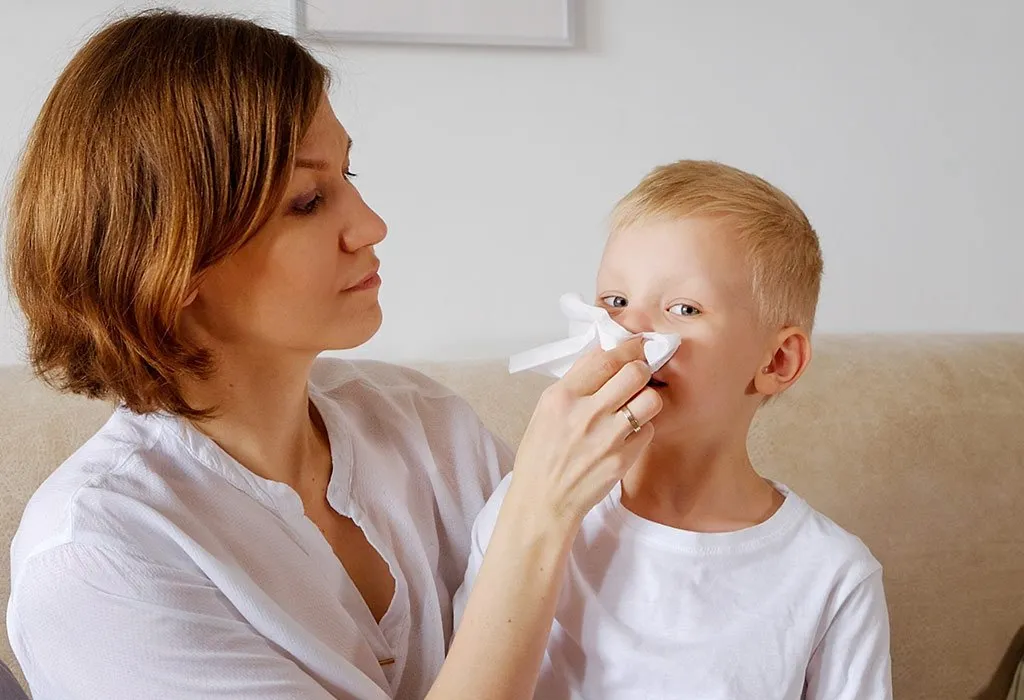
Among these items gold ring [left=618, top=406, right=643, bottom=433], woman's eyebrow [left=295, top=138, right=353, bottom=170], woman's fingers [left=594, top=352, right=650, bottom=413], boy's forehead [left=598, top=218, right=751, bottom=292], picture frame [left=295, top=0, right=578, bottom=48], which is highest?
picture frame [left=295, top=0, right=578, bottom=48]

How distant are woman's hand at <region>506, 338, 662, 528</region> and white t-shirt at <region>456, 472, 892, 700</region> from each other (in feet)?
0.49

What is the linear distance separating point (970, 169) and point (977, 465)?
81 cm

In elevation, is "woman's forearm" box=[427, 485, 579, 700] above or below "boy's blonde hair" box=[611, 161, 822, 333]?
below

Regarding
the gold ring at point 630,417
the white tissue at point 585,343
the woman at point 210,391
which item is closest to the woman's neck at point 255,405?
the woman at point 210,391

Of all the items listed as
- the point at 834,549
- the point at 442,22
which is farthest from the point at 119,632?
the point at 442,22

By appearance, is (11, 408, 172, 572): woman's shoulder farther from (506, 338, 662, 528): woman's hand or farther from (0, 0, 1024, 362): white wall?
(0, 0, 1024, 362): white wall

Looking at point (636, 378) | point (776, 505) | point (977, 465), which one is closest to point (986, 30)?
point (977, 465)

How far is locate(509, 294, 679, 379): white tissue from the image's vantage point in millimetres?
1166

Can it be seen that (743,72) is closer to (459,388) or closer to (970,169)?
(970,169)

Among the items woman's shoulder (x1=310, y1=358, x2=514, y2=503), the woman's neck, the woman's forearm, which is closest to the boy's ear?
the woman's forearm

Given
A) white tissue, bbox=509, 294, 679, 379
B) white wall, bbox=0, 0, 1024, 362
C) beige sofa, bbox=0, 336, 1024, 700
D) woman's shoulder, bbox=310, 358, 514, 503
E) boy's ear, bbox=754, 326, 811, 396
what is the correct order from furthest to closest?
white wall, bbox=0, 0, 1024, 362
beige sofa, bbox=0, 336, 1024, 700
woman's shoulder, bbox=310, 358, 514, 503
boy's ear, bbox=754, 326, 811, 396
white tissue, bbox=509, 294, 679, 379

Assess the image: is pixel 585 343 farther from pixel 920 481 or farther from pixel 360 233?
pixel 920 481

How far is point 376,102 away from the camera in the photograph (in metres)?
2.08

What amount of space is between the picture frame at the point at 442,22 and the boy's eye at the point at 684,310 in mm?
1015
